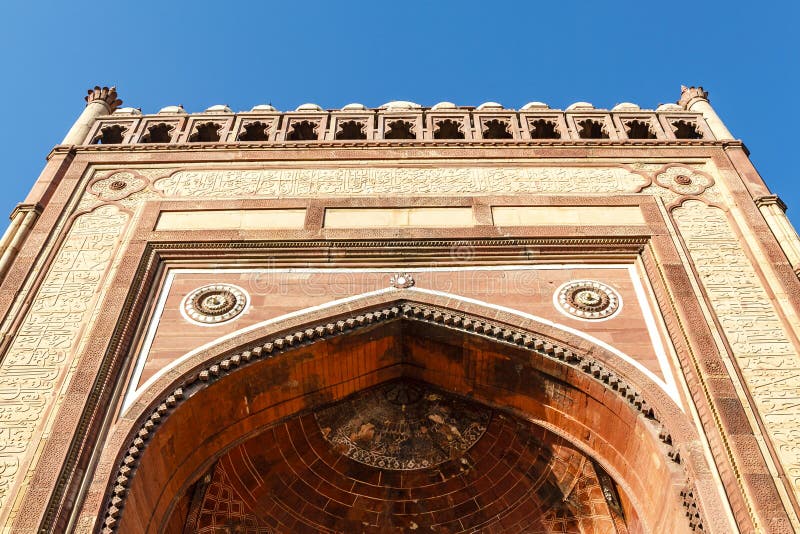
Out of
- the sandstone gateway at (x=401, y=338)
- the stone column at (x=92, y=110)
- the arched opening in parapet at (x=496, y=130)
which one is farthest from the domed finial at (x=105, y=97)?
the arched opening in parapet at (x=496, y=130)

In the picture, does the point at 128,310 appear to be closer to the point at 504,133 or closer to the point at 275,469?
the point at 275,469

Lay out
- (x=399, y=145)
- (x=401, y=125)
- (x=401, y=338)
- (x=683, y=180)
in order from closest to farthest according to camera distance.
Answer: (x=401, y=338) < (x=683, y=180) < (x=399, y=145) < (x=401, y=125)

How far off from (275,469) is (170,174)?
3589mm

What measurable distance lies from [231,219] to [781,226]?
5.65 meters

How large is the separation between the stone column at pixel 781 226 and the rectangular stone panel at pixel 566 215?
128cm

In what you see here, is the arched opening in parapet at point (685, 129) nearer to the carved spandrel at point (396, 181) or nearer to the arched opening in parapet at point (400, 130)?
the carved spandrel at point (396, 181)

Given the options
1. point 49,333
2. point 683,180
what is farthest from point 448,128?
point 49,333

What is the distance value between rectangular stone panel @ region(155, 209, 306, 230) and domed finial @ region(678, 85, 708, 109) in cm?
544

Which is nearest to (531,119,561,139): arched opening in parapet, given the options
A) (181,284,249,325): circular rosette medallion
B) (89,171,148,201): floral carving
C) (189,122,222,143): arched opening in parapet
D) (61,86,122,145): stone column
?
(189,122,222,143): arched opening in parapet

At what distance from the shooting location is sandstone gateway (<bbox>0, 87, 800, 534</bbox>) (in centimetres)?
700

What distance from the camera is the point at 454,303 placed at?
8172 millimetres

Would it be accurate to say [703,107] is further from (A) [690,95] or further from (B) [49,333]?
(B) [49,333]

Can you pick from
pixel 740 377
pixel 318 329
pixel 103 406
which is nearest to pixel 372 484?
pixel 318 329

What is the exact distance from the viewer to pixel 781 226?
8.84 m
